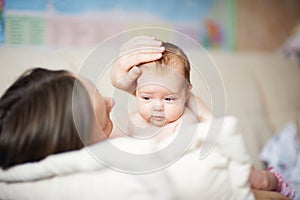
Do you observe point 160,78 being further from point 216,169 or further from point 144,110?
point 216,169

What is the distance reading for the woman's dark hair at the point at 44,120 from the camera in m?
0.65

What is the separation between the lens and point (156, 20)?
1.93 metres

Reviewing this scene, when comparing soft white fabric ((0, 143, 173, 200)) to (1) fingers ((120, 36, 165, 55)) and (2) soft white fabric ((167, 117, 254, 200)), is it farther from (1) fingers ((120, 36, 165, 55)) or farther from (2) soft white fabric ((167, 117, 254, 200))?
(1) fingers ((120, 36, 165, 55))

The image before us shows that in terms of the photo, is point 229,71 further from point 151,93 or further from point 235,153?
point 151,93

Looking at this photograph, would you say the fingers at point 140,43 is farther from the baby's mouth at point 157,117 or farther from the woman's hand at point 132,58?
the baby's mouth at point 157,117

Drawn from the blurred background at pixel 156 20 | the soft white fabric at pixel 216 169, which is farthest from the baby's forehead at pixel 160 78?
the blurred background at pixel 156 20

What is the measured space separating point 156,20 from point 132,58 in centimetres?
136

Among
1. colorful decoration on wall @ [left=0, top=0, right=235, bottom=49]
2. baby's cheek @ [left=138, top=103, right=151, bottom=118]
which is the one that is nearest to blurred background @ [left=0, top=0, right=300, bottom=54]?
colorful decoration on wall @ [left=0, top=0, right=235, bottom=49]

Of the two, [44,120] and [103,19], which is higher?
[103,19]

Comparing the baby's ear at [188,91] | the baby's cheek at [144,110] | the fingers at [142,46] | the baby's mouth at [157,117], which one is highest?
the fingers at [142,46]

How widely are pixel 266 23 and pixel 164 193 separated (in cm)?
193

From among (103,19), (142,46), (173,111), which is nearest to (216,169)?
(173,111)

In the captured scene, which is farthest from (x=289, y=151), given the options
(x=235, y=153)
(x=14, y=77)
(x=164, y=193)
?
(x=14, y=77)

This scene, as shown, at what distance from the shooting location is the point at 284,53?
7.00 feet
